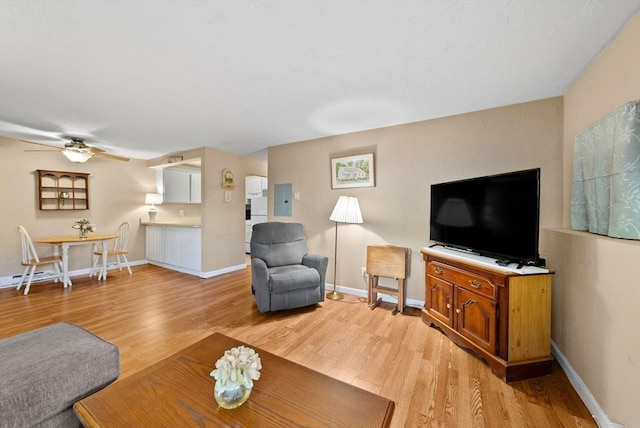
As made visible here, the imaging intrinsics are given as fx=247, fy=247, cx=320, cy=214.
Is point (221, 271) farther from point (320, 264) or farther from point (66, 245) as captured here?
point (320, 264)

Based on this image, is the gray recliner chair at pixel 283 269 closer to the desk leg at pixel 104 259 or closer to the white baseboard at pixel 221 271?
the white baseboard at pixel 221 271

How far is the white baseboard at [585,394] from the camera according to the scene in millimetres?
1309

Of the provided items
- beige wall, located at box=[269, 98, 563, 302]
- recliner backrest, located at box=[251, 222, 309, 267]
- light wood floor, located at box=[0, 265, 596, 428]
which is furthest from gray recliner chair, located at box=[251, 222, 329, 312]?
beige wall, located at box=[269, 98, 563, 302]

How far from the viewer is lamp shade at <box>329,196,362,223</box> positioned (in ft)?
10.0

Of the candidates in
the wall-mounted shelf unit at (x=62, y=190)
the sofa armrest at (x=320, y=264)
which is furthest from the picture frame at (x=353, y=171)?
the wall-mounted shelf unit at (x=62, y=190)

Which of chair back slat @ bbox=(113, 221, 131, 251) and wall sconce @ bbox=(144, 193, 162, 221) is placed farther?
wall sconce @ bbox=(144, 193, 162, 221)

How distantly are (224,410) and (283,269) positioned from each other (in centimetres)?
207

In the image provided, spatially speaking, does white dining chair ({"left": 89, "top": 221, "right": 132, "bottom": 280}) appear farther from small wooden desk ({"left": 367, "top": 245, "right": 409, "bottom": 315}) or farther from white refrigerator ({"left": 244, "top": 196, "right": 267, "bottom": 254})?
small wooden desk ({"left": 367, "top": 245, "right": 409, "bottom": 315})

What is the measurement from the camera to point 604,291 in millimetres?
1394

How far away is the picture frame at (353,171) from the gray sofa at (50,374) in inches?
109

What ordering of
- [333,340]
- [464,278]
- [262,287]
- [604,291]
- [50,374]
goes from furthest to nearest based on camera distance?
[262,287] < [333,340] < [464,278] < [604,291] < [50,374]

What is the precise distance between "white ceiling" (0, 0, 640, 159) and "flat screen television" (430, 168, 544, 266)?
0.81 meters

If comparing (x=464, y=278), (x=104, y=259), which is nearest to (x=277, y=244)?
(x=464, y=278)

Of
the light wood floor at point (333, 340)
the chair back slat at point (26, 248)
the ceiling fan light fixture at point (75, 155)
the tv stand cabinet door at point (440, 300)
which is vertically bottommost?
the light wood floor at point (333, 340)
